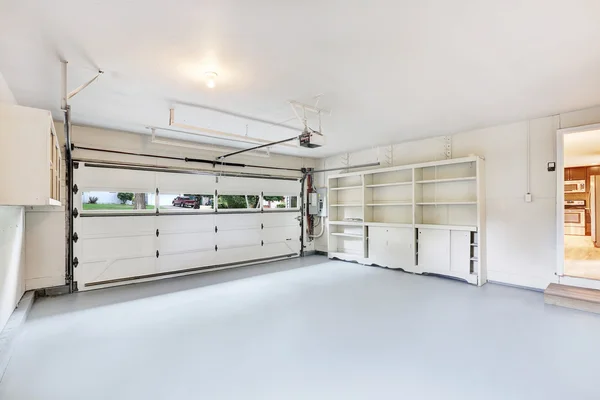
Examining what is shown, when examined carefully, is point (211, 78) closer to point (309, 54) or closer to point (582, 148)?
point (309, 54)

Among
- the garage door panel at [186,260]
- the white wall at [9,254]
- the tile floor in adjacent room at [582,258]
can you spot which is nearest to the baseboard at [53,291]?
the white wall at [9,254]

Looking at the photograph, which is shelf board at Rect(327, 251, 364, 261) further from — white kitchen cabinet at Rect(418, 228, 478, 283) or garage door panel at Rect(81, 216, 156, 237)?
garage door panel at Rect(81, 216, 156, 237)

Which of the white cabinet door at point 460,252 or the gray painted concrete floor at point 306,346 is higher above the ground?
the white cabinet door at point 460,252

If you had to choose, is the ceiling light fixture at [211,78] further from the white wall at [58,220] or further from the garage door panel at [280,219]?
Answer: the garage door panel at [280,219]

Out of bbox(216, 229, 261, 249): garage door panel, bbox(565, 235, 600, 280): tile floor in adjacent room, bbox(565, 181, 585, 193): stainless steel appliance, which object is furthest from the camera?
bbox(565, 181, 585, 193): stainless steel appliance

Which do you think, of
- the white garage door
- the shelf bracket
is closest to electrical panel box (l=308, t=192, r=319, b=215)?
the white garage door

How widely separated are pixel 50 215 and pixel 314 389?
4674 mm

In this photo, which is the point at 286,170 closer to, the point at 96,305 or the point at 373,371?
the point at 96,305

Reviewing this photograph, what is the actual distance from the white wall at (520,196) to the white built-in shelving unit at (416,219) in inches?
8.3

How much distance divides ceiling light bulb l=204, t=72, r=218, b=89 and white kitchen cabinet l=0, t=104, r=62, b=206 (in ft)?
4.49

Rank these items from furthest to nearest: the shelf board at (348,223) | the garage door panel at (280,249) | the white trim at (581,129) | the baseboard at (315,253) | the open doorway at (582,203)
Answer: the baseboard at (315,253)
the garage door panel at (280,249)
the shelf board at (348,223)
the open doorway at (582,203)
the white trim at (581,129)

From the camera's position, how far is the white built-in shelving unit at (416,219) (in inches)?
196

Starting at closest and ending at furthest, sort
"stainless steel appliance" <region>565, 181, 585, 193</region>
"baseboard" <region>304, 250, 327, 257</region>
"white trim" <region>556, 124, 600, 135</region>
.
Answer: "white trim" <region>556, 124, 600, 135</region>, "baseboard" <region>304, 250, 327, 257</region>, "stainless steel appliance" <region>565, 181, 585, 193</region>

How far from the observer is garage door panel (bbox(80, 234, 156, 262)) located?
4.73 meters
